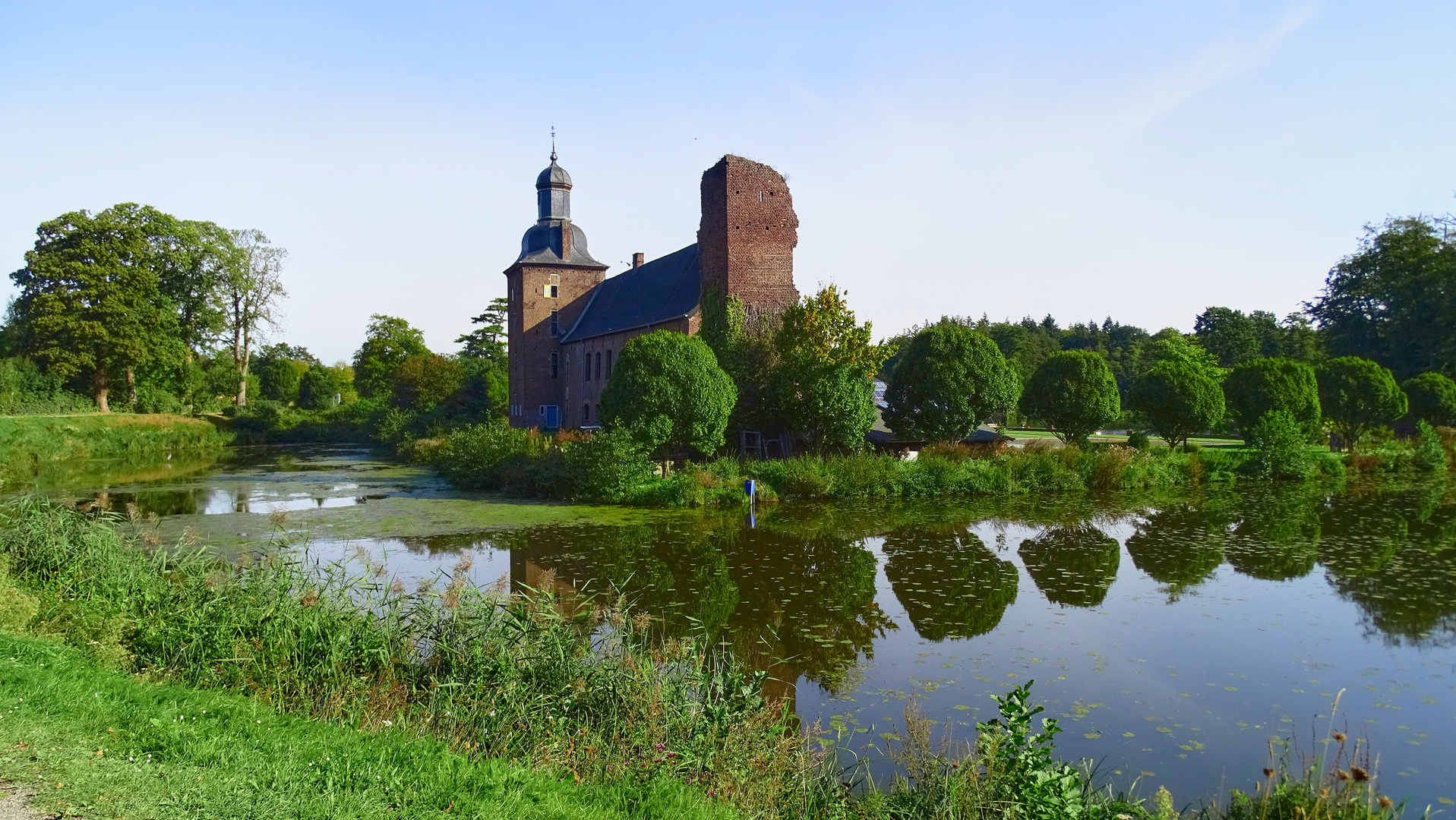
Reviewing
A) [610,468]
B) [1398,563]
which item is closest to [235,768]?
[610,468]

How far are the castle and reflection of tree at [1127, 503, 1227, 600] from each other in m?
11.0

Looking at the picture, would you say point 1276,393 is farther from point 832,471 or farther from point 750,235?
point 750,235

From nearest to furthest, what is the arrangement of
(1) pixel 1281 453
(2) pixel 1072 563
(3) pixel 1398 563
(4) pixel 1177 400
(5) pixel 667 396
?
(3) pixel 1398 563 → (2) pixel 1072 563 → (5) pixel 667 396 → (1) pixel 1281 453 → (4) pixel 1177 400

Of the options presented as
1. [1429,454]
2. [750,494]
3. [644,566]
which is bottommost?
[644,566]

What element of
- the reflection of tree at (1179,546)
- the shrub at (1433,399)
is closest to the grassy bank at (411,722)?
the reflection of tree at (1179,546)

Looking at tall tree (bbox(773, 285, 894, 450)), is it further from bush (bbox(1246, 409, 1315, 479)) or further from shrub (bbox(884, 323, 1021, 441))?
bush (bbox(1246, 409, 1315, 479))

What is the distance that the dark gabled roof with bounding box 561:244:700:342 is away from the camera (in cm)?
2939

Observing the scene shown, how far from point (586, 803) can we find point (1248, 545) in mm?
13709

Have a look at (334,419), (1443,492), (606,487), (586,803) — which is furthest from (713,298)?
(334,419)

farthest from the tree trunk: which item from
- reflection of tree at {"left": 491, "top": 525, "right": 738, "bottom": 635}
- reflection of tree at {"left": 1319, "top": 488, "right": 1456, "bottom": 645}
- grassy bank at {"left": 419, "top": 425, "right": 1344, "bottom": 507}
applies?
reflection of tree at {"left": 1319, "top": 488, "right": 1456, "bottom": 645}

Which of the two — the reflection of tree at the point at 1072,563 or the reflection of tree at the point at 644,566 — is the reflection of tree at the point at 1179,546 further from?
the reflection of tree at the point at 644,566

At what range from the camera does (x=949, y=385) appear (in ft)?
73.9

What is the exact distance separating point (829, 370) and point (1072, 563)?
970 centimetres

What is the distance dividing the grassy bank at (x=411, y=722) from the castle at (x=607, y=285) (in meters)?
18.2
